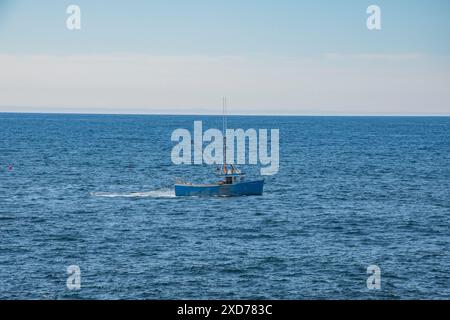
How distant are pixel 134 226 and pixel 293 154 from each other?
101059mm

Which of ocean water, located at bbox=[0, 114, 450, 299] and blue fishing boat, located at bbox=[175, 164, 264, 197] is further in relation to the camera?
blue fishing boat, located at bbox=[175, 164, 264, 197]

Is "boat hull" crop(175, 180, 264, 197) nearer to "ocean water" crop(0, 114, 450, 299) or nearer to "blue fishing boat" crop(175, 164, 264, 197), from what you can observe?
"blue fishing boat" crop(175, 164, 264, 197)

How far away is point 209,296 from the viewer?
40062 mm

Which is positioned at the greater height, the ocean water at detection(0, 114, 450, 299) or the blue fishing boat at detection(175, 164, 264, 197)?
the blue fishing boat at detection(175, 164, 264, 197)

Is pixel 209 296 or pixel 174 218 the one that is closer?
pixel 209 296

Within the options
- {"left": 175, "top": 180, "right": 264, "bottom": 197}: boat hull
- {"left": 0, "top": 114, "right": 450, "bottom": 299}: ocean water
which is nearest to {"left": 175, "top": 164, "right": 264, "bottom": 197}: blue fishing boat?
{"left": 175, "top": 180, "right": 264, "bottom": 197}: boat hull

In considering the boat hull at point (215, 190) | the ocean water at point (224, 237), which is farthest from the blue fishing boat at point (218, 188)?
the ocean water at point (224, 237)

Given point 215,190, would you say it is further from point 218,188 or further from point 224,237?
point 224,237

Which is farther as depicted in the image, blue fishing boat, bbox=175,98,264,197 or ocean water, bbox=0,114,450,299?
blue fishing boat, bbox=175,98,264,197

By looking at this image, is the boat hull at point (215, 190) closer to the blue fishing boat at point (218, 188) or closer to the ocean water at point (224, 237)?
the blue fishing boat at point (218, 188)

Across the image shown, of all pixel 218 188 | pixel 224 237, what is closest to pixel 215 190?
pixel 218 188
